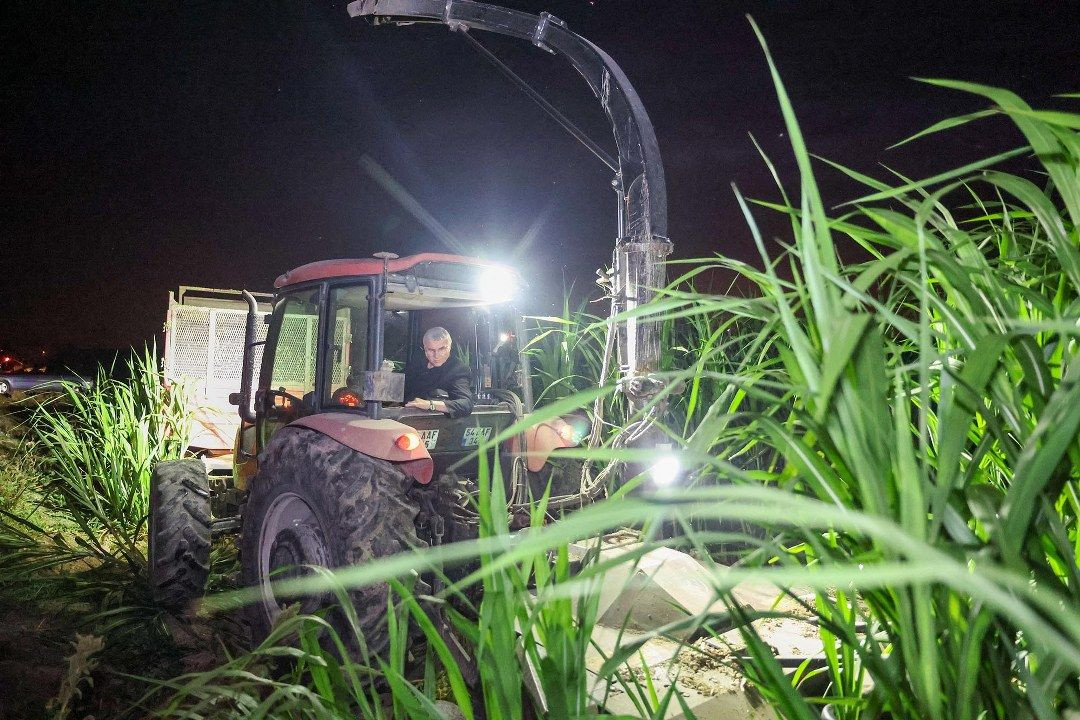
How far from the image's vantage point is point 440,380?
3.60 m

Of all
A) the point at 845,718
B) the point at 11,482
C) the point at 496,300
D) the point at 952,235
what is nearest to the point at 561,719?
the point at 845,718

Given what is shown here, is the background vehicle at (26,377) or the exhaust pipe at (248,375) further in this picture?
the background vehicle at (26,377)

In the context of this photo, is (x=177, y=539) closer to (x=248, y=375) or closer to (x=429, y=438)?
(x=248, y=375)

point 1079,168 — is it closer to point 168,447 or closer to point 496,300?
point 496,300

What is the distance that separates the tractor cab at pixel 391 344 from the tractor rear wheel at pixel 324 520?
0.18 metres

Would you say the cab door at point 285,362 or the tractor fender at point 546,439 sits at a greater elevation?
the cab door at point 285,362

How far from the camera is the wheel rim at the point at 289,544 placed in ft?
10.1

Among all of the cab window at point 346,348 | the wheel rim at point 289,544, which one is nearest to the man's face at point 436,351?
the cab window at point 346,348

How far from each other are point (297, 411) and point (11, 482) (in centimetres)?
417

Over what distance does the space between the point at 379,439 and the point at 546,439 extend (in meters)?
0.94

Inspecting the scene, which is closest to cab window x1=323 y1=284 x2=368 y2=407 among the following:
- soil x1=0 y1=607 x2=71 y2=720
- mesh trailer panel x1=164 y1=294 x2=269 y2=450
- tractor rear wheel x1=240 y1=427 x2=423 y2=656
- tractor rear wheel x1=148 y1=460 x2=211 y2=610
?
tractor rear wheel x1=240 y1=427 x2=423 y2=656

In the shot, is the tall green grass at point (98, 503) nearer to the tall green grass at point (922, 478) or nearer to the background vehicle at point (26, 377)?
the tall green grass at point (922, 478)

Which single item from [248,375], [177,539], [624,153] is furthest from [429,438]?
[248,375]

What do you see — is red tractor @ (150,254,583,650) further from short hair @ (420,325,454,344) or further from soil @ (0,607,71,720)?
soil @ (0,607,71,720)
